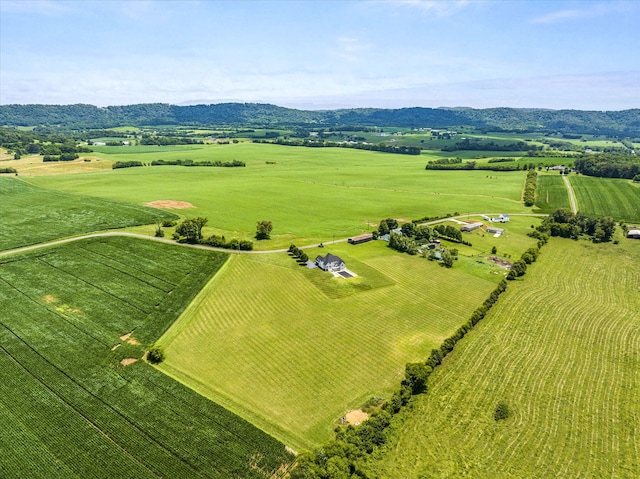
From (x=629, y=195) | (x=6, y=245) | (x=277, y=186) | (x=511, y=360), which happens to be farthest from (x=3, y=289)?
(x=629, y=195)

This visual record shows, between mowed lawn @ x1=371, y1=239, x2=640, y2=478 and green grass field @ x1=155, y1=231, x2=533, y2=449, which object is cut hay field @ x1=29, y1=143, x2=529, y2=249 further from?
mowed lawn @ x1=371, y1=239, x2=640, y2=478

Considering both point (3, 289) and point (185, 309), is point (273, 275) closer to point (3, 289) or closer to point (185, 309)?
point (185, 309)

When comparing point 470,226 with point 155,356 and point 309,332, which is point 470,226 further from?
point 155,356

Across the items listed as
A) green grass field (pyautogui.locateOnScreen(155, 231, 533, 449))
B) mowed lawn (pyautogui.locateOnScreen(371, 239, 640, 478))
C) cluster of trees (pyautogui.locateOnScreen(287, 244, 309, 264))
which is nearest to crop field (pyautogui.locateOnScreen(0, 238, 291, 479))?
green grass field (pyautogui.locateOnScreen(155, 231, 533, 449))

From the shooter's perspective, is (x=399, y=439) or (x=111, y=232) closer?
(x=399, y=439)

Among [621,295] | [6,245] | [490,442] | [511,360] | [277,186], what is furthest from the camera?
[277,186]

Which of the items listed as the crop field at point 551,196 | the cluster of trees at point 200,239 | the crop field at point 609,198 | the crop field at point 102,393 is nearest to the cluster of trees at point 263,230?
the cluster of trees at point 200,239
